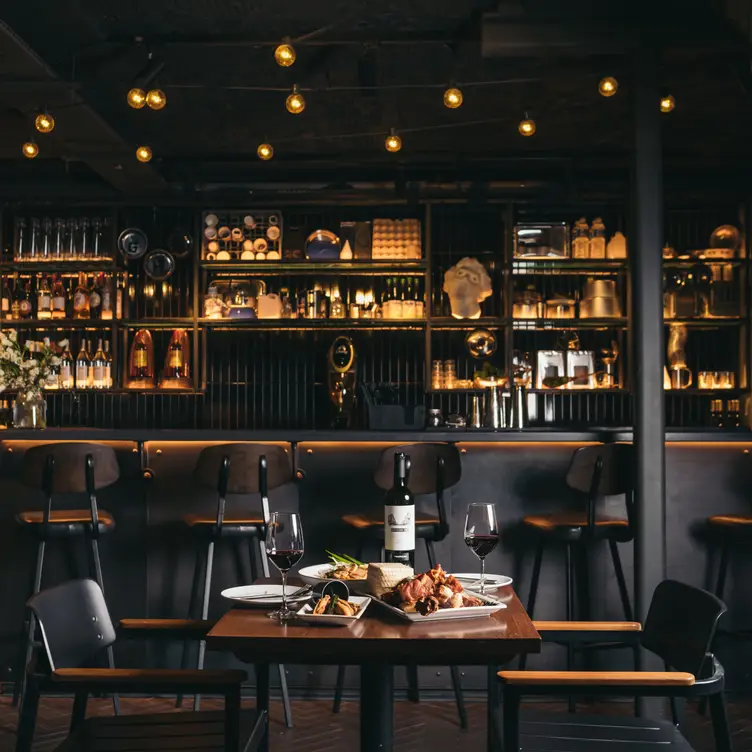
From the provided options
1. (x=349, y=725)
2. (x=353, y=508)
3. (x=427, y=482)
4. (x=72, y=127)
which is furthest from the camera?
(x=72, y=127)

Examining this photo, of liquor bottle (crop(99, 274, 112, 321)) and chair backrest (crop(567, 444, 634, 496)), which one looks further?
liquor bottle (crop(99, 274, 112, 321))

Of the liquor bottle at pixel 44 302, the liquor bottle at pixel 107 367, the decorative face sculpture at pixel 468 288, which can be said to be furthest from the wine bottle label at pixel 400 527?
the liquor bottle at pixel 44 302

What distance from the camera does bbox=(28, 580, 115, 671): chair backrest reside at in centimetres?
224

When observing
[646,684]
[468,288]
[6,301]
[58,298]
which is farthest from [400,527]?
[6,301]

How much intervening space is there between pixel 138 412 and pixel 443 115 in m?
3.30

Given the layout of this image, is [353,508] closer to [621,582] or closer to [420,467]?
[420,467]

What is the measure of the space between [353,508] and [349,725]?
3.41 feet

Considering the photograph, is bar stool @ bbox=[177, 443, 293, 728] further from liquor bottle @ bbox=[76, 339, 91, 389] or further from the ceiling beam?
liquor bottle @ bbox=[76, 339, 91, 389]

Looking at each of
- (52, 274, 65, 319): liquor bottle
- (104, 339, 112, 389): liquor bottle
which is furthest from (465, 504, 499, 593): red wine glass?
(52, 274, 65, 319): liquor bottle

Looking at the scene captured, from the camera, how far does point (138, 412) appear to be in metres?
7.62

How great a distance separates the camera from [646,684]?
2049 mm

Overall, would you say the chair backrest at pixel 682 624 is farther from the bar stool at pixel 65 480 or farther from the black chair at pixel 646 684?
the bar stool at pixel 65 480

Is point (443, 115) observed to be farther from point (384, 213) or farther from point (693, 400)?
point (693, 400)

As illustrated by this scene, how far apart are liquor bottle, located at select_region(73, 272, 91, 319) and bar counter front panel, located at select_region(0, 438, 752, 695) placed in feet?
8.72
